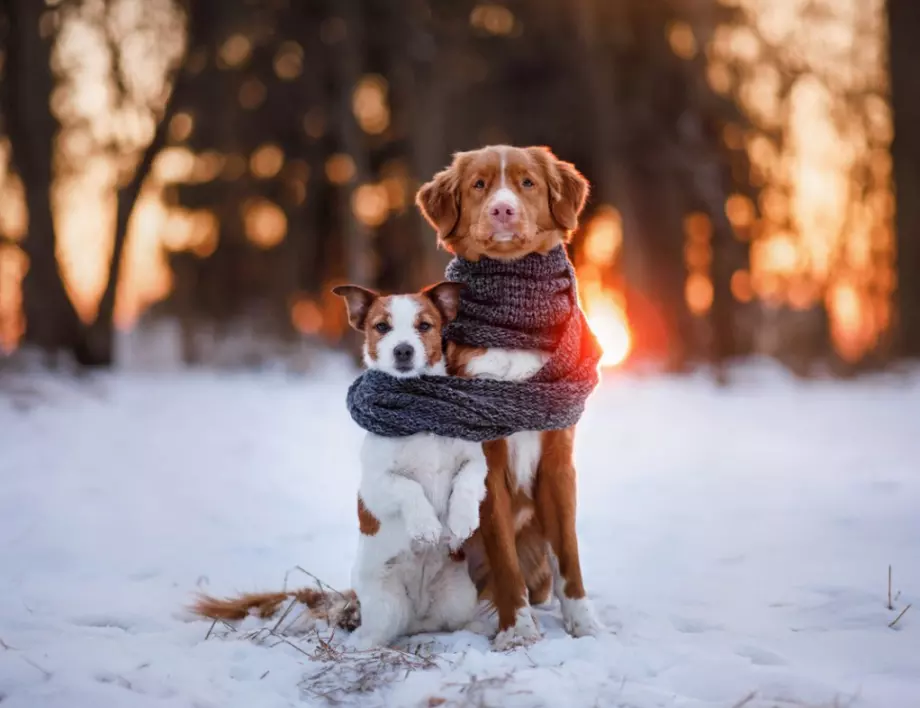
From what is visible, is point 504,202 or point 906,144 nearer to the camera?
point 504,202

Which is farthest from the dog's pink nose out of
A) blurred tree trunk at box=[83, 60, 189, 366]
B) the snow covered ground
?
blurred tree trunk at box=[83, 60, 189, 366]

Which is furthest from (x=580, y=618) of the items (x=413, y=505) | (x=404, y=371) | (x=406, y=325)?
(x=406, y=325)

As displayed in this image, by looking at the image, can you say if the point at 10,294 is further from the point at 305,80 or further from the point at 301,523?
the point at 301,523

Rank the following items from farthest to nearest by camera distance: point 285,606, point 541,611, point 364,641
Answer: point 541,611, point 285,606, point 364,641

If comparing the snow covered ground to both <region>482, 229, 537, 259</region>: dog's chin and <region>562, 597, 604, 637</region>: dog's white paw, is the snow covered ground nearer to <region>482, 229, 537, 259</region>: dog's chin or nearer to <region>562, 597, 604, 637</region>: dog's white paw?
<region>562, 597, 604, 637</region>: dog's white paw

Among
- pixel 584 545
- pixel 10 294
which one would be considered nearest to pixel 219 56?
pixel 10 294

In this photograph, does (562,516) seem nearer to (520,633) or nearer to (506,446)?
(506,446)

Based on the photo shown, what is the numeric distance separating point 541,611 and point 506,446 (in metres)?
0.98

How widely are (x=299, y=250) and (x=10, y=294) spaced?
22.0 feet

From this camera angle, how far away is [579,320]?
15.1 feet

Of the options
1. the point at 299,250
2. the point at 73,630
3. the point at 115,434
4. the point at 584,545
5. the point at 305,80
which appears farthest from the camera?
the point at 299,250

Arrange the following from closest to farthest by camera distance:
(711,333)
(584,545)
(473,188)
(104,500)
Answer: (473,188), (584,545), (104,500), (711,333)

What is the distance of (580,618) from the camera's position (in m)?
4.25

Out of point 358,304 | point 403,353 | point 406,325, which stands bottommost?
point 403,353
